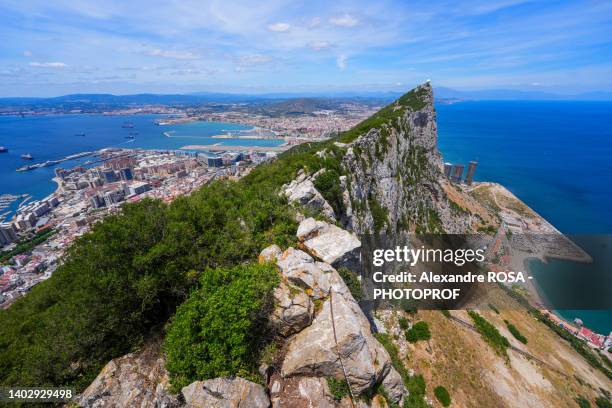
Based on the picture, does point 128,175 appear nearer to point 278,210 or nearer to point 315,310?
point 278,210

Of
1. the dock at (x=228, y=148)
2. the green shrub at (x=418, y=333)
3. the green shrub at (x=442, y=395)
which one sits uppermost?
the green shrub at (x=418, y=333)

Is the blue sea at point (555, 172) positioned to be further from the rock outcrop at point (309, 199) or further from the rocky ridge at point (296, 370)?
the rocky ridge at point (296, 370)

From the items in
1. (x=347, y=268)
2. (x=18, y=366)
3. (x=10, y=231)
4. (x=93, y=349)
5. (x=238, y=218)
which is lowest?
(x=10, y=231)

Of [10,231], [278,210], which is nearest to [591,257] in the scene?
[278,210]

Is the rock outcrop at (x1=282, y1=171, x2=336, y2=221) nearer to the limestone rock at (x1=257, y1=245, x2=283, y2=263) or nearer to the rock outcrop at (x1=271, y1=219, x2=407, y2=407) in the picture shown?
the limestone rock at (x1=257, y1=245, x2=283, y2=263)

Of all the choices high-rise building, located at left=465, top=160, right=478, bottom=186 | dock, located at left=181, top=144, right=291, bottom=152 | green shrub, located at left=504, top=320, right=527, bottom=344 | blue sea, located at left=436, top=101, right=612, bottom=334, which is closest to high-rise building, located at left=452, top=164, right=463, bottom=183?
high-rise building, located at left=465, top=160, right=478, bottom=186

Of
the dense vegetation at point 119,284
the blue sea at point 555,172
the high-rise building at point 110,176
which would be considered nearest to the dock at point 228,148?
the high-rise building at point 110,176

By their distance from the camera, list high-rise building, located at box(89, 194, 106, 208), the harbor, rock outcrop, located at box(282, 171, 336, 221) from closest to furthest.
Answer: rock outcrop, located at box(282, 171, 336, 221) < high-rise building, located at box(89, 194, 106, 208) < the harbor
